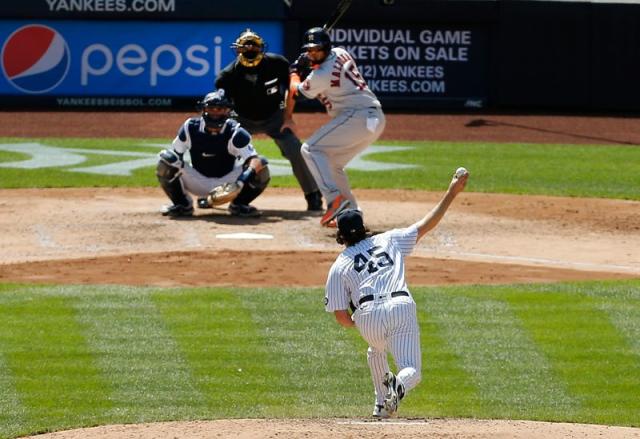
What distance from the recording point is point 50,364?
1007 cm

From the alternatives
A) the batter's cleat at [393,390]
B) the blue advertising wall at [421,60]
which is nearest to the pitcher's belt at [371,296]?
the batter's cleat at [393,390]

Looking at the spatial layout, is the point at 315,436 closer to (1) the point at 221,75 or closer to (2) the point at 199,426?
(2) the point at 199,426

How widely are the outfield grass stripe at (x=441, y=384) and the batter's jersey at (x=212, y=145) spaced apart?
491 centimetres

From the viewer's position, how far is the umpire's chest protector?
1552cm

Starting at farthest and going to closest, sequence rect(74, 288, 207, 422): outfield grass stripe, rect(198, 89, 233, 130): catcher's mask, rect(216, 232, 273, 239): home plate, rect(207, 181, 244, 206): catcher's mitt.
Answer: rect(207, 181, 244, 206): catcher's mitt
rect(198, 89, 233, 130): catcher's mask
rect(216, 232, 273, 239): home plate
rect(74, 288, 207, 422): outfield grass stripe

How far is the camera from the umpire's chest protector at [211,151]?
1552 centimetres

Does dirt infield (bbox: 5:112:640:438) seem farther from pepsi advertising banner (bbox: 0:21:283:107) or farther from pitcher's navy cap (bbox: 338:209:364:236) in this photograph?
pepsi advertising banner (bbox: 0:21:283:107)

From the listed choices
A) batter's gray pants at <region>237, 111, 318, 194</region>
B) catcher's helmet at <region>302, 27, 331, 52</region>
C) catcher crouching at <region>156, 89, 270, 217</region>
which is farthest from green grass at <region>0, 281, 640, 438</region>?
batter's gray pants at <region>237, 111, 318, 194</region>

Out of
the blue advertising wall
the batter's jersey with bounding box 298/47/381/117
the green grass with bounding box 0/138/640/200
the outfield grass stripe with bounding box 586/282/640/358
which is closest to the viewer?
the outfield grass stripe with bounding box 586/282/640/358

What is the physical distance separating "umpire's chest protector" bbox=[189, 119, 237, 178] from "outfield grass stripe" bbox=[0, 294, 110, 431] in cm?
405

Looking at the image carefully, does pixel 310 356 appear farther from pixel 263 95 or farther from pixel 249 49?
pixel 263 95

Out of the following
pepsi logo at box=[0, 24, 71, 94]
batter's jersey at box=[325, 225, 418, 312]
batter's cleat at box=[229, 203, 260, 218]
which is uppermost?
batter's jersey at box=[325, 225, 418, 312]

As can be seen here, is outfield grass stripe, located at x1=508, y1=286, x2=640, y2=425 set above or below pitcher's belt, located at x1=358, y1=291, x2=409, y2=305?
below

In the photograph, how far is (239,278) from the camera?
12.8 m
